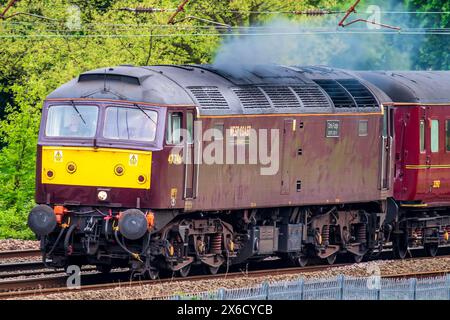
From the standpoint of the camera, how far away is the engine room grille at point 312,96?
1004 inches

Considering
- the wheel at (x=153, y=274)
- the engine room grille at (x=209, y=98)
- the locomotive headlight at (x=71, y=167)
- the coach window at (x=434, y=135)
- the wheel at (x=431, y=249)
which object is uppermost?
the engine room grille at (x=209, y=98)

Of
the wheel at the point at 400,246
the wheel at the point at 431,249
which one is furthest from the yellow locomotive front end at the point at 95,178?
the wheel at the point at 431,249

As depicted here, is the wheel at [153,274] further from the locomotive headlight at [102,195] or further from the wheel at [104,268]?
the locomotive headlight at [102,195]

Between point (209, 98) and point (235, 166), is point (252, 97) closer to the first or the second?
point (209, 98)

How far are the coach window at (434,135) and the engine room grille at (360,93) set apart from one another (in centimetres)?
200

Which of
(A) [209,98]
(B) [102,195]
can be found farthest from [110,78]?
(B) [102,195]

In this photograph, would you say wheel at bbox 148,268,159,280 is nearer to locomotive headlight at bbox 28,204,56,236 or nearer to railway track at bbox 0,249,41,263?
locomotive headlight at bbox 28,204,56,236

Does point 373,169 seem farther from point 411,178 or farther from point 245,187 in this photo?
point 245,187

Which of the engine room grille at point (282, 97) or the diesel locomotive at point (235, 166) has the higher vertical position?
the engine room grille at point (282, 97)

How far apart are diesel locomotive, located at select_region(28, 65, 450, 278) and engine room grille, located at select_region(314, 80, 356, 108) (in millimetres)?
38

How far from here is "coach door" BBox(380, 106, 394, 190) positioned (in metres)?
27.5

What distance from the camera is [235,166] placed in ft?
79.0

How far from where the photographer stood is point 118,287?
21422mm

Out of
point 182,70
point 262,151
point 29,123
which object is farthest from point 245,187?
point 29,123
